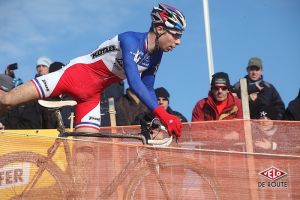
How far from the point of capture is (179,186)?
4742 millimetres

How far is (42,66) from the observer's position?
9.41m

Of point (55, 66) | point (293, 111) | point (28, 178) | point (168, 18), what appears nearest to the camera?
point (28, 178)

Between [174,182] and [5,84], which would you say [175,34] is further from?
[5,84]

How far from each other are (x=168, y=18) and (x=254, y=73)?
130 inches

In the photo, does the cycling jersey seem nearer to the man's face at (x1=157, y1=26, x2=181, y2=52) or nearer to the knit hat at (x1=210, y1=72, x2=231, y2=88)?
the man's face at (x1=157, y1=26, x2=181, y2=52)

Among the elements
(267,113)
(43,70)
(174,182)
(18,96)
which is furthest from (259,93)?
(18,96)

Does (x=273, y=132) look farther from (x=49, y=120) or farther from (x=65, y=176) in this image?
(x=49, y=120)

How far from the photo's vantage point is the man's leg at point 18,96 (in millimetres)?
5426

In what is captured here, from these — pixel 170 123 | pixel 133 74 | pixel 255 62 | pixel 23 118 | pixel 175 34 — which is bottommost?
pixel 170 123

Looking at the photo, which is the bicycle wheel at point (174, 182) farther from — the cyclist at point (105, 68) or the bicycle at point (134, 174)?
the cyclist at point (105, 68)

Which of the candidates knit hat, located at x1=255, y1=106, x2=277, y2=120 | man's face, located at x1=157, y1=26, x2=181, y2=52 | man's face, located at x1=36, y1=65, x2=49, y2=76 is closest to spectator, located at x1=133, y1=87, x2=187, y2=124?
knit hat, located at x1=255, y1=106, x2=277, y2=120

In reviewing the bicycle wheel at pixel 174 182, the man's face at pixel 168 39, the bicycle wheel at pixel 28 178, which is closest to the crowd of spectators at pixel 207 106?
the man's face at pixel 168 39

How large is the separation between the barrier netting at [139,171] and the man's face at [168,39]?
4.30ft

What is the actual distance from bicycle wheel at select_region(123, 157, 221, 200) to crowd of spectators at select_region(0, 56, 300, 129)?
2248 millimetres
